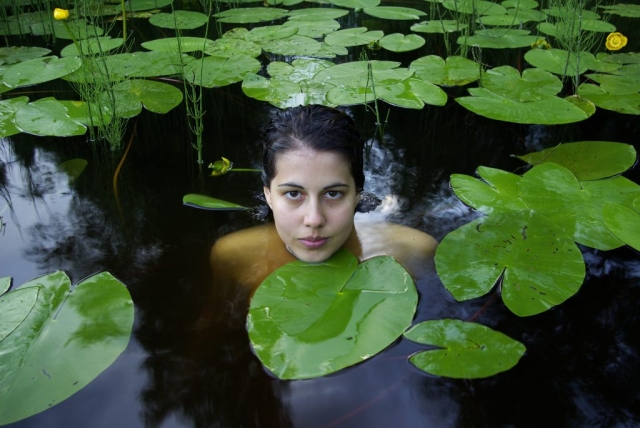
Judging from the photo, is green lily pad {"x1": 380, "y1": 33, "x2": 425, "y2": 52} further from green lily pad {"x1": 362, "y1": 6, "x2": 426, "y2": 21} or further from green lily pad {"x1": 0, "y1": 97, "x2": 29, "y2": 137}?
green lily pad {"x1": 0, "y1": 97, "x2": 29, "y2": 137}

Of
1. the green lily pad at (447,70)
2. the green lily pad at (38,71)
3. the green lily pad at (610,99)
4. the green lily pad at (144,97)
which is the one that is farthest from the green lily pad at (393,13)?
the green lily pad at (38,71)

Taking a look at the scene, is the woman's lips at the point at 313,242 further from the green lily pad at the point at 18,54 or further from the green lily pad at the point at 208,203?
the green lily pad at the point at 18,54

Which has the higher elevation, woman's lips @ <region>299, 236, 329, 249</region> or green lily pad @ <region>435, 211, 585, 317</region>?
woman's lips @ <region>299, 236, 329, 249</region>

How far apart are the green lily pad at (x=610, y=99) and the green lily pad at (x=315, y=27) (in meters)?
2.21

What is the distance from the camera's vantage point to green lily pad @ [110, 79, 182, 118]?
118 inches

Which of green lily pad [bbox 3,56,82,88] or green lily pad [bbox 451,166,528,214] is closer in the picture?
green lily pad [bbox 451,166,528,214]

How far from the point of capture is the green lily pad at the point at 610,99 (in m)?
3.02

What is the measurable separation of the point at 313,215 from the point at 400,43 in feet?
9.62

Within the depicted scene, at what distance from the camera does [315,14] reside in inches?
200

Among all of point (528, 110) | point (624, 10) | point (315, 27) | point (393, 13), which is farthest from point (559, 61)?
point (624, 10)

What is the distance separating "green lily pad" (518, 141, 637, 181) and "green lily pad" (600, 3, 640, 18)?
358 cm

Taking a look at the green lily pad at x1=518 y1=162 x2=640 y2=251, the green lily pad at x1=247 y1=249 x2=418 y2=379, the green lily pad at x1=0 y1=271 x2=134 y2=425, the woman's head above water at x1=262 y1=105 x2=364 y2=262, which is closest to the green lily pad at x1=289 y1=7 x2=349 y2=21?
the green lily pad at x1=518 y1=162 x2=640 y2=251

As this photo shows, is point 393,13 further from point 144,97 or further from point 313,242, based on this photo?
point 313,242

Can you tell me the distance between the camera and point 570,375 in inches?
58.3
